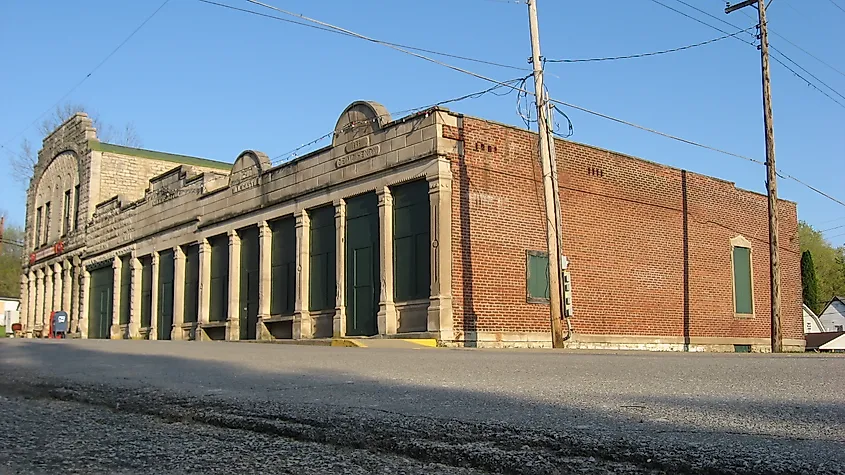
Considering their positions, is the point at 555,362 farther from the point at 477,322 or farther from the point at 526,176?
the point at 526,176

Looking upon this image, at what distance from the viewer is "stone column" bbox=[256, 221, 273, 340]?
26.3m

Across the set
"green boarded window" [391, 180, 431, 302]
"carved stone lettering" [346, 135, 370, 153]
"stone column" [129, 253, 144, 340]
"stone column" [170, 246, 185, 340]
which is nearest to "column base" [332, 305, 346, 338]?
"green boarded window" [391, 180, 431, 302]

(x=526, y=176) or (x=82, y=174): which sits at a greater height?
(x=82, y=174)

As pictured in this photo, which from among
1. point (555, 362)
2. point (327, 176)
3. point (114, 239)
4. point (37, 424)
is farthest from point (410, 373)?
point (114, 239)

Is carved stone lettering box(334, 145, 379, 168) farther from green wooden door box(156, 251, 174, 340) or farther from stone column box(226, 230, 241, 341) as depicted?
green wooden door box(156, 251, 174, 340)

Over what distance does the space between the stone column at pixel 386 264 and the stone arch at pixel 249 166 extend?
20.8 feet

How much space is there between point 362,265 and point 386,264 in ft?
4.14

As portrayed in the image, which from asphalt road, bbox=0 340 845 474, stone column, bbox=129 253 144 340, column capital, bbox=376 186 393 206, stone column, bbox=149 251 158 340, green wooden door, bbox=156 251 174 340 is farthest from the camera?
stone column, bbox=129 253 144 340

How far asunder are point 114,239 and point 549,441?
36.8 meters

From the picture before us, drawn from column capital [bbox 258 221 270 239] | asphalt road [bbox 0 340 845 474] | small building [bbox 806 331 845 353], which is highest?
column capital [bbox 258 221 270 239]

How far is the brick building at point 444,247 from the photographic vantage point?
69.2 ft

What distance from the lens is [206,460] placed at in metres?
4.04

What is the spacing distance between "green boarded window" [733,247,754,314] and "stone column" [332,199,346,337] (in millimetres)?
14165

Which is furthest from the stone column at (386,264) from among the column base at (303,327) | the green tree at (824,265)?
the green tree at (824,265)
